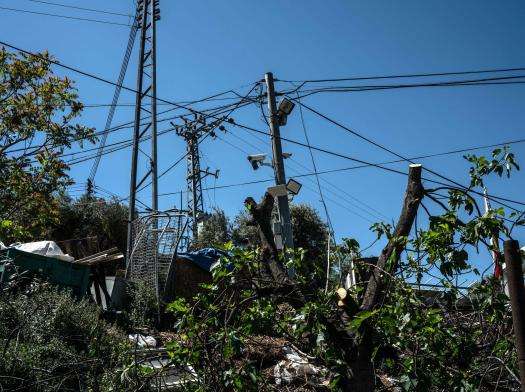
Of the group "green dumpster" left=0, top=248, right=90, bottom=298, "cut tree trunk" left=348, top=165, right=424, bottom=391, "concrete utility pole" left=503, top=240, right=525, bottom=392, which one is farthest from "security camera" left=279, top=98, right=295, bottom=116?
"concrete utility pole" left=503, top=240, right=525, bottom=392

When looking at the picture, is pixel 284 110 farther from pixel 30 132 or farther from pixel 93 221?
pixel 93 221

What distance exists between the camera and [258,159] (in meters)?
13.6


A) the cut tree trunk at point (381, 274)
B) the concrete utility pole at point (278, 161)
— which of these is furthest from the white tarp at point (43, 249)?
the cut tree trunk at point (381, 274)

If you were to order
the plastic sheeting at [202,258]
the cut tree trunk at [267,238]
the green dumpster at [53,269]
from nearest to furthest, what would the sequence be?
the cut tree trunk at [267,238] < the green dumpster at [53,269] < the plastic sheeting at [202,258]

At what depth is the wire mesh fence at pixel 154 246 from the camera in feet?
37.1

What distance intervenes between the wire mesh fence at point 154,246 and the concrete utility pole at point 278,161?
229 cm

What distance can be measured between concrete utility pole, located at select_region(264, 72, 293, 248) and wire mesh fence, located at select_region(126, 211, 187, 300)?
2.29 meters

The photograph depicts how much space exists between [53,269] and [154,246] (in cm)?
194

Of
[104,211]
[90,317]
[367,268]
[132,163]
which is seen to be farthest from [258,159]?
[104,211]

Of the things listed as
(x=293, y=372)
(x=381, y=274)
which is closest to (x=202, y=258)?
(x=293, y=372)

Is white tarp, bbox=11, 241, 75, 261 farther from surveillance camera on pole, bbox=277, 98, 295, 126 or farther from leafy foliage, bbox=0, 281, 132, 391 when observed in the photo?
surveillance camera on pole, bbox=277, 98, 295, 126

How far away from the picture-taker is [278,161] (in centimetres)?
1338

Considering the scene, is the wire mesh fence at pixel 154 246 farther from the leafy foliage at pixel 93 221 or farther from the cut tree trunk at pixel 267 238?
the leafy foliage at pixel 93 221

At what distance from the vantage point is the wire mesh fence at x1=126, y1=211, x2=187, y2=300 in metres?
11.3
